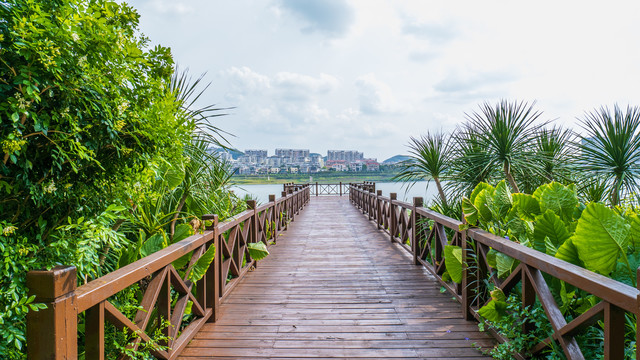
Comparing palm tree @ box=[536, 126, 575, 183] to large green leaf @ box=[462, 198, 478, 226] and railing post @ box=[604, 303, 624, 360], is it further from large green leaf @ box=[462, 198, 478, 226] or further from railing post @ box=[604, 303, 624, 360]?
railing post @ box=[604, 303, 624, 360]

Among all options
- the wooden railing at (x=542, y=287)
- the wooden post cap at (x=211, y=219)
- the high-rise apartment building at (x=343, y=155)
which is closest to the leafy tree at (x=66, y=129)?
the wooden post cap at (x=211, y=219)

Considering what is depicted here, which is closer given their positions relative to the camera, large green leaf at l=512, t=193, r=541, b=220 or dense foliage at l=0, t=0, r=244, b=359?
dense foliage at l=0, t=0, r=244, b=359

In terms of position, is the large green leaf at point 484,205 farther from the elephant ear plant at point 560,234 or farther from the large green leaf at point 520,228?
the large green leaf at point 520,228

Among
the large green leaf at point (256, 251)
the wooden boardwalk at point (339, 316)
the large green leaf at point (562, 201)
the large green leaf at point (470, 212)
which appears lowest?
the wooden boardwalk at point (339, 316)

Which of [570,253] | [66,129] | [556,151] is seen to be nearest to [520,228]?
[570,253]

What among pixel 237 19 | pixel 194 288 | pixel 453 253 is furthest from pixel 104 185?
pixel 237 19

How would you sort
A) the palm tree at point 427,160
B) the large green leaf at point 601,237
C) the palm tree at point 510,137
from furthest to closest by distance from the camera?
the palm tree at point 427,160 → the palm tree at point 510,137 → the large green leaf at point 601,237

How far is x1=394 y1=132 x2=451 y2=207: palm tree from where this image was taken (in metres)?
5.49

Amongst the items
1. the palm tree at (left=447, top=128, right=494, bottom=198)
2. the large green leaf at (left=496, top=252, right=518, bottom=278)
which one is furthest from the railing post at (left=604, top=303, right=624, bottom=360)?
the palm tree at (left=447, top=128, right=494, bottom=198)

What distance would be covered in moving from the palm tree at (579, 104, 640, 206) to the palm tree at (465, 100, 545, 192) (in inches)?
43.3

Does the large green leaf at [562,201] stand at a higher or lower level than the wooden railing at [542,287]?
higher

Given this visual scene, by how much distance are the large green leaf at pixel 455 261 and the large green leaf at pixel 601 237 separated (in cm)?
119

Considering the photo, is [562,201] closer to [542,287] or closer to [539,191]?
[539,191]

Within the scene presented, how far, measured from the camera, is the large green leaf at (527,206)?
2.61m
